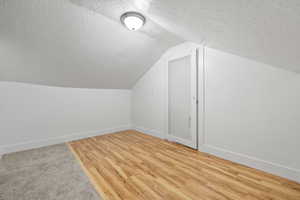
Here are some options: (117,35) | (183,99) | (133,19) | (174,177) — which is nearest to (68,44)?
(117,35)

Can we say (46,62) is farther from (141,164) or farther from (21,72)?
(141,164)

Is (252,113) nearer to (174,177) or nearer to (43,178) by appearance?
(174,177)

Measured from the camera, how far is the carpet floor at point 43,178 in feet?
4.16

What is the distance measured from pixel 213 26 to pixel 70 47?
225 cm

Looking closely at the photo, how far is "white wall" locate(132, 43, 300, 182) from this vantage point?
1492 mm

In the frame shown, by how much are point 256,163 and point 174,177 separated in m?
1.22

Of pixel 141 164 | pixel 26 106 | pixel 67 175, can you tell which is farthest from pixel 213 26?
pixel 26 106

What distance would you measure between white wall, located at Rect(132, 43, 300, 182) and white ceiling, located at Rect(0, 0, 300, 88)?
25 centimetres

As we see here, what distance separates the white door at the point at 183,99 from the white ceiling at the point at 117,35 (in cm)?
49

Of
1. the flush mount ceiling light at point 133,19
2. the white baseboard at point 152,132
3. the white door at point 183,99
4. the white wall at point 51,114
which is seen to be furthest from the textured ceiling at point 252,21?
the white wall at point 51,114

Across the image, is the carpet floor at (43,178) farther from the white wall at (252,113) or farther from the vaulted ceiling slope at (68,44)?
the white wall at (252,113)

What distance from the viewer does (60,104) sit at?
9.34ft

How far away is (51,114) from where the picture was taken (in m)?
2.73

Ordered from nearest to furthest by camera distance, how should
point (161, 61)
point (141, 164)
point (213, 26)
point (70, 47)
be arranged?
point (213, 26) → point (141, 164) → point (70, 47) → point (161, 61)
